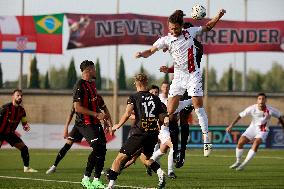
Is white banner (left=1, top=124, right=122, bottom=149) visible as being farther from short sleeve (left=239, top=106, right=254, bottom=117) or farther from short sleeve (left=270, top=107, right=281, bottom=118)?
short sleeve (left=270, top=107, right=281, bottom=118)

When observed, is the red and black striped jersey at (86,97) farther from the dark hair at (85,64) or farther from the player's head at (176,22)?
the player's head at (176,22)

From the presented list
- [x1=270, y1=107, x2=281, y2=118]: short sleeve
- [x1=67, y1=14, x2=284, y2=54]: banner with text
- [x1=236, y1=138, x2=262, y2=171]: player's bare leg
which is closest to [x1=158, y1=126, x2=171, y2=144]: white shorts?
[x1=236, y1=138, x2=262, y2=171]: player's bare leg

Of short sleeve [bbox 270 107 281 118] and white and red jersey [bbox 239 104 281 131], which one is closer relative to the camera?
short sleeve [bbox 270 107 281 118]

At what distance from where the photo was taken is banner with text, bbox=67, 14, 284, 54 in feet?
168

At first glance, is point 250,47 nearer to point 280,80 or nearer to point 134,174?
point 134,174

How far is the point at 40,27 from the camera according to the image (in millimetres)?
52156

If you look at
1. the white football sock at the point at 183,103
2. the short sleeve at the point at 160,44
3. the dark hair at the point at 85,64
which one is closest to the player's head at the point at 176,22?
the short sleeve at the point at 160,44

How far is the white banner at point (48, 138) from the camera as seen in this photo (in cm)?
4003

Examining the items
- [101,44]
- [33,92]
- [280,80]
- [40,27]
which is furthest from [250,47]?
[280,80]

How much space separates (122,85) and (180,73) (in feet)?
263

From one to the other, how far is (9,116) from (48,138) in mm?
17216

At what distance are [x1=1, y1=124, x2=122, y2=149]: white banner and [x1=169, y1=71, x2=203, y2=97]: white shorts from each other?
2269cm

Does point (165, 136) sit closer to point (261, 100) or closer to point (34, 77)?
point (261, 100)

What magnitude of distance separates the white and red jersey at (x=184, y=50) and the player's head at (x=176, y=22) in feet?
0.37
